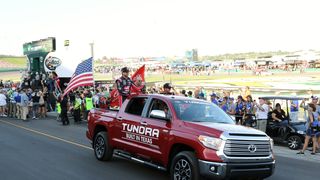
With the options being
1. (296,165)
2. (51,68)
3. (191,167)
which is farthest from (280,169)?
(51,68)

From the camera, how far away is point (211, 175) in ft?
23.4

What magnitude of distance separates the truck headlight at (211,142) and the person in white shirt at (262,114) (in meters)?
8.40

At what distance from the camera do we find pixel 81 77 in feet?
61.3

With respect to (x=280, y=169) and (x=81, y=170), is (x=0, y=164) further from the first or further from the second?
(x=280, y=169)

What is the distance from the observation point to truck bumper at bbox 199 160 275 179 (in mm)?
7074

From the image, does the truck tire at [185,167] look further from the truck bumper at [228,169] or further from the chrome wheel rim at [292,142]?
the chrome wheel rim at [292,142]

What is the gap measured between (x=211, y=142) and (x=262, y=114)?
8.91 metres

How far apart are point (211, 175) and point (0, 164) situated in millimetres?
5343

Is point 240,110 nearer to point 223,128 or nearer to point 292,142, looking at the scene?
point 292,142

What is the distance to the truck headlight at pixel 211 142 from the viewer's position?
7179mm

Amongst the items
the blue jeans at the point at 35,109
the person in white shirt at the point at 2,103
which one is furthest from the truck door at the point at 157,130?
the person in white shirt at the point at 2,103

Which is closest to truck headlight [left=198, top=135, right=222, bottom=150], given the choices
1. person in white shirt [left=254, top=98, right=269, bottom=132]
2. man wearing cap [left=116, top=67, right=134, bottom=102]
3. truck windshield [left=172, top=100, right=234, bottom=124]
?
truck windshield [left=172, top=100, right=234, bottom=124]

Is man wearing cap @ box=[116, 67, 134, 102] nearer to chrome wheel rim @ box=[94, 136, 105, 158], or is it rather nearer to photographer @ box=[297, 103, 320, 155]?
chrome wheel rim @ box=[94, 136, 105, 158]

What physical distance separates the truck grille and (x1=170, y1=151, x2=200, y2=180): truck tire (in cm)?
60
